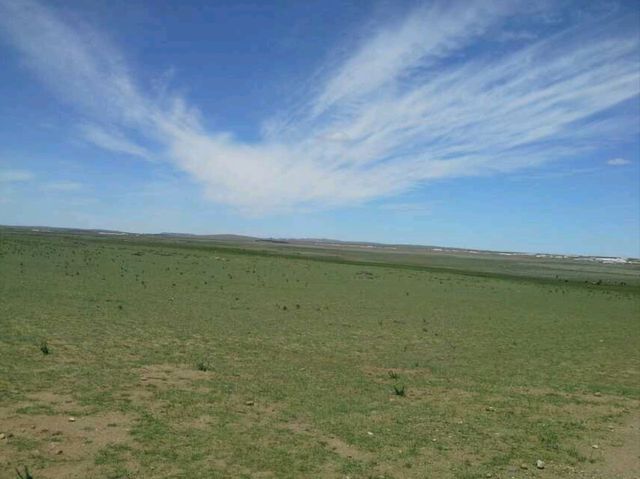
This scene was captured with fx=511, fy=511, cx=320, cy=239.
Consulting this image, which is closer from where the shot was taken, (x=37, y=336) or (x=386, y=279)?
→ (x=37, y=336)

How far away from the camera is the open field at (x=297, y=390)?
801 centimetres

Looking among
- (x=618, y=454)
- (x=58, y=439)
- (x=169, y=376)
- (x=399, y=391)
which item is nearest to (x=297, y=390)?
(x=399, y=391)

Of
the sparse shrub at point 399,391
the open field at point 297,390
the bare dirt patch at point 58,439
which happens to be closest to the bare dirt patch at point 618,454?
the open field at point 297,390

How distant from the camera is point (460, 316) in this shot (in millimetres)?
25750

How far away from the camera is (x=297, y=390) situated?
38.4ft

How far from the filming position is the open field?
801 cm

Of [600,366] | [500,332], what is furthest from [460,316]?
[600,366]

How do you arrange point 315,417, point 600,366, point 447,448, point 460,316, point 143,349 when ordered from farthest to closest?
point 460,316 < point 600,366 < point 143,349 < point 315,417 < point 447,448

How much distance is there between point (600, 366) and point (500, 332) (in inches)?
226

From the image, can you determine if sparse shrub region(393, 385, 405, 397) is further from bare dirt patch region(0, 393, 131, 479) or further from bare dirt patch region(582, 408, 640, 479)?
bare dirt patch region(0, 393, 131, 479)

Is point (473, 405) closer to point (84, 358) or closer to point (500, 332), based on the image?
point (84, 358)

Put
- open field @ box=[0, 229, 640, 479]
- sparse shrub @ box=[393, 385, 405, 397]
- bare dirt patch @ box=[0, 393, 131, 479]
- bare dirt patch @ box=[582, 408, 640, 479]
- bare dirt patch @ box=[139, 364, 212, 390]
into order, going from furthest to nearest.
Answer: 1. sparse shrub @ box=[393, 385, 405, 397]
2. bare dirt patch @ box=[139, 364, 212, 390]
3. bare dirt patch @ box=[582, 408, 640, 479]
4. open field @ box=[0, 229, 640, 479]
5. bare dirt patch @ box=[0, 393, 131, 479]

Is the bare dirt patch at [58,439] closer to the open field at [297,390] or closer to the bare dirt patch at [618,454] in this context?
the open field at [297,390]

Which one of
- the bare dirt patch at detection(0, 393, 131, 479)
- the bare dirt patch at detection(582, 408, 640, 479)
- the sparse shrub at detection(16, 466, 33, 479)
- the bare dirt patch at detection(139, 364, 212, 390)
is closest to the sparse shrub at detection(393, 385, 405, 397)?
the bare dirt patch at detection(582, 408, 640, 479)
